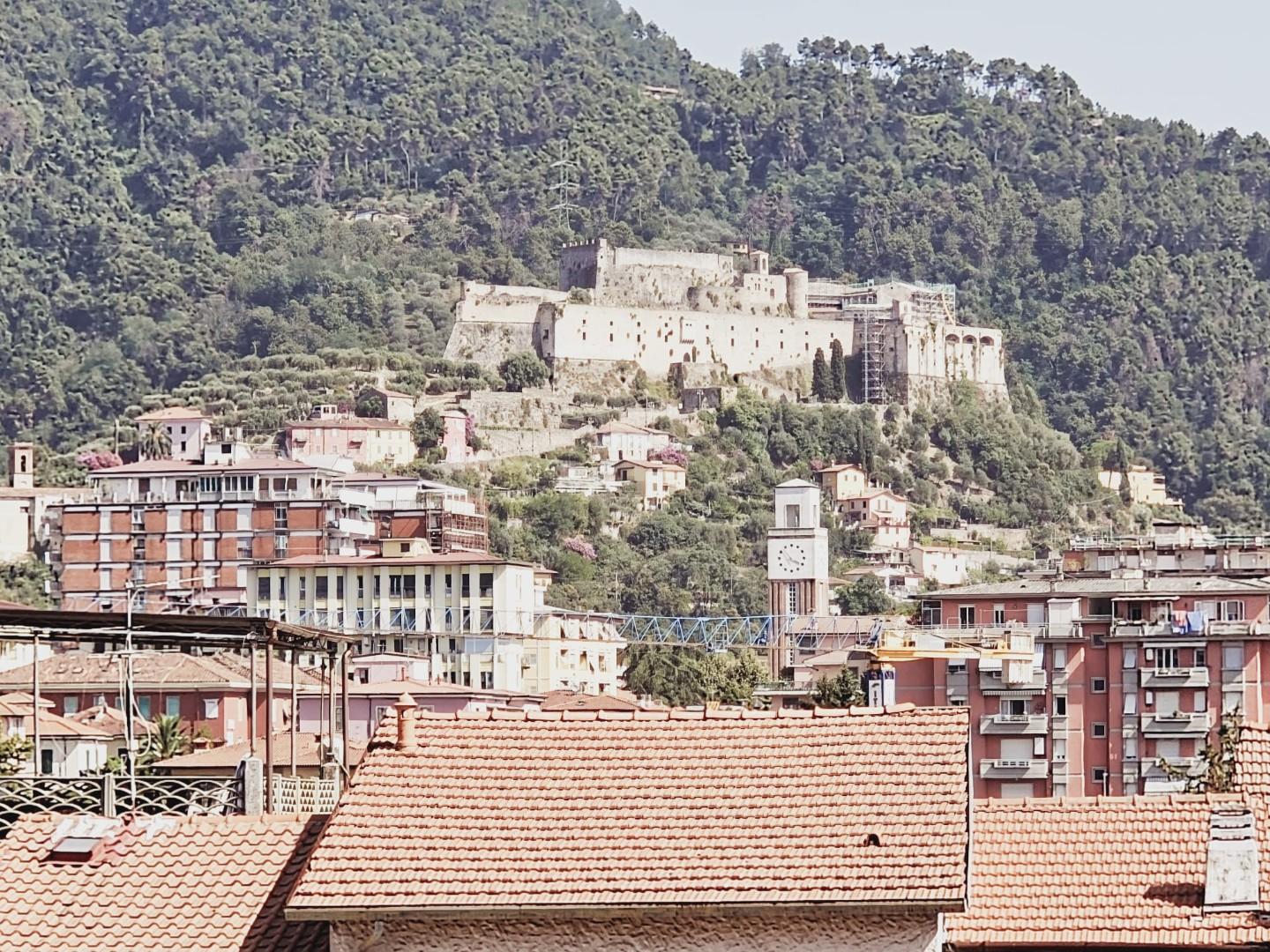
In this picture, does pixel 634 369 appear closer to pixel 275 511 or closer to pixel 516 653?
pixel 275 511

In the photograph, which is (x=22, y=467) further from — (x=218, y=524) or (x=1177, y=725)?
(x=1177, y=725)

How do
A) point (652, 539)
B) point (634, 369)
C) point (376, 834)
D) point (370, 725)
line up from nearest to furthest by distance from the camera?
point (376, 834), point (370, 725), point (652, 539), point (634, 369)

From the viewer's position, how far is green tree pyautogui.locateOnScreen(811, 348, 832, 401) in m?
186

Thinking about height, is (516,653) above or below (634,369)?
below

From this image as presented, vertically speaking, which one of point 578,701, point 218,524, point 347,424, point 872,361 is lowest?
point 578,701

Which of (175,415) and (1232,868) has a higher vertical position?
(175,415)

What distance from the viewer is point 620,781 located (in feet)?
54.4

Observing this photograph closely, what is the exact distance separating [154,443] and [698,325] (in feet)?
110

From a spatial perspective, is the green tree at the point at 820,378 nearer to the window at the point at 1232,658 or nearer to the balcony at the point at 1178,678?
the window at the point at 1232,658

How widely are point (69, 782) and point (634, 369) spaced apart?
535ft

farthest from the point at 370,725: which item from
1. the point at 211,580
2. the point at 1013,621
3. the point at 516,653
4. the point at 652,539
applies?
the point at 652,539

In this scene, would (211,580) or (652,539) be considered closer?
(211,580)

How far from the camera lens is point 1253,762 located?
1759cm

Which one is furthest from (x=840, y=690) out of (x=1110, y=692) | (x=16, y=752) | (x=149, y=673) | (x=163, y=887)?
(x=163, y=887)
